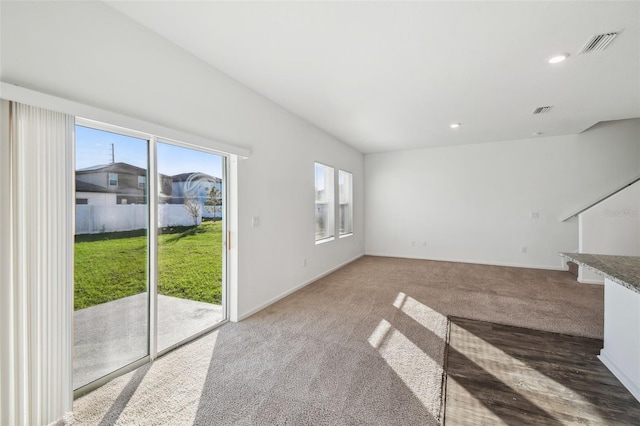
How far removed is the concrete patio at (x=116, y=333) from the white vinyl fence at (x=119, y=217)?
59cm

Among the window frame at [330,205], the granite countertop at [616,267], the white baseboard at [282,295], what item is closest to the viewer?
the granite countertop at [616,267]

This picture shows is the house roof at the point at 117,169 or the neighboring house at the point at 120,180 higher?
the house roof at the point at 117,169

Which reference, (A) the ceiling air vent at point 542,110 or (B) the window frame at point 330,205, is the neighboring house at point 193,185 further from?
(A) the ceiling air vent at point 542,110

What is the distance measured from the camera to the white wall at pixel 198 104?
66.9 inches

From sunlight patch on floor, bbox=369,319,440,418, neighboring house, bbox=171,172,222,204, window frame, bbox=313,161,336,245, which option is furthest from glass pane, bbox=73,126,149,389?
window frame, bbox=313,161,336,245

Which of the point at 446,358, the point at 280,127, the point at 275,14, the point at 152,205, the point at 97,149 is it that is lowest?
the point at 446,358

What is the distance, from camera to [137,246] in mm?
2332

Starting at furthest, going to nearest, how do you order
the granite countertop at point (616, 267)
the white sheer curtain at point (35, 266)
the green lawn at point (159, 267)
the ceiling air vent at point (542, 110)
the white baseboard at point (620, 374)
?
the ceiling air vent at point (542, 110) → the green lawn at point (159, 267) → the white baseboard at point (620, 374) → the granite countertop at point (616, 267) → the white sheer curtain at point (35, 266)

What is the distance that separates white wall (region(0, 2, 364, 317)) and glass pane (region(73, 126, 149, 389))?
0.36 meters

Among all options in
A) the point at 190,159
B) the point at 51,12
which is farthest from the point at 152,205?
the point at 51,12

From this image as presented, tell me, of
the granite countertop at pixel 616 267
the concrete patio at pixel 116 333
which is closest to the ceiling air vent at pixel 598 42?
the granite countertop at pixel 616 267

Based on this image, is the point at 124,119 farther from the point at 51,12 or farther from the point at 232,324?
the point at 232,324

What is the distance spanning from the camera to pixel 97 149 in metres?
2.07

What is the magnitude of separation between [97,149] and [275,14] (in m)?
1.65
